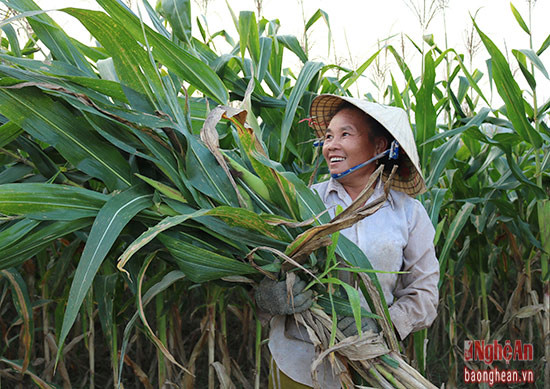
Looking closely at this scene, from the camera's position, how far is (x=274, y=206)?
1.10m

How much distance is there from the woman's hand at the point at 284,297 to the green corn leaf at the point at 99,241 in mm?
303

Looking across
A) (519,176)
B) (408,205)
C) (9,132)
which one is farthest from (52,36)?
(519,176)

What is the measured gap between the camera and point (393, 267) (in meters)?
1.29

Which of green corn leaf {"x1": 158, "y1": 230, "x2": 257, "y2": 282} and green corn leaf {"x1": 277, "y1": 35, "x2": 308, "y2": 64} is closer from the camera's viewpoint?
green corn leaf {"x1": 158, "y1": 230, "x2": 257, "y2": 282}

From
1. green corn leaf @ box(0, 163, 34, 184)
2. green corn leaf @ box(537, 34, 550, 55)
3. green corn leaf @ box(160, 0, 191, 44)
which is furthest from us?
green corn leaf @ box(537, 34, 550, 55)

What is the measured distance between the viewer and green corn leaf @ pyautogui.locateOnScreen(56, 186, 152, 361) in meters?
0.84

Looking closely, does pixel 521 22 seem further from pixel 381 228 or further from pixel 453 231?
pixel 381 228

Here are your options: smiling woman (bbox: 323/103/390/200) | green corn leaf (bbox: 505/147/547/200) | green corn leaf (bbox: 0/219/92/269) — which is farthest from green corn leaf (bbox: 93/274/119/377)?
green corn leaf (bbox: 505/147/547/200)

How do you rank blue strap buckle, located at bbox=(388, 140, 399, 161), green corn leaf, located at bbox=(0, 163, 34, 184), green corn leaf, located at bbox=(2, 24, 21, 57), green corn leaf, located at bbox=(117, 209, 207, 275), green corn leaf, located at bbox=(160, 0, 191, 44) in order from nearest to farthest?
1. green corn leaf, located at bbox=(117, 209, 207, 275)
2. green corn leaf, located at bbox=(0, 163, 34, 184)
3. blue strap buckle, located at bbox=(388, 140, 399, 161)
4. green corn leaf, located at bbox=(160, 0, 191, 44)
5. green corn leaf, located at bbox=(2, 24, 21, 57)

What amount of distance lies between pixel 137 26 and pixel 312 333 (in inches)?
29.5

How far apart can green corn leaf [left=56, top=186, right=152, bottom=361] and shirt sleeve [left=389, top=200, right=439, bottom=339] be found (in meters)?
0.69

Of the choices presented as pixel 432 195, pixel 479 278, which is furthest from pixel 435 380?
pixel 432 195

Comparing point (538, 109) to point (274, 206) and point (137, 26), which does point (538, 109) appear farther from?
point (137, 26)

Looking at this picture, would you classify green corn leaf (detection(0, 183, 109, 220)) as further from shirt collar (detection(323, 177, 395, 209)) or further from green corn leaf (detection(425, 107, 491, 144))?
green corn leaf (detection(425, 107, 491, 144))
